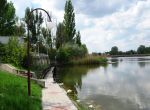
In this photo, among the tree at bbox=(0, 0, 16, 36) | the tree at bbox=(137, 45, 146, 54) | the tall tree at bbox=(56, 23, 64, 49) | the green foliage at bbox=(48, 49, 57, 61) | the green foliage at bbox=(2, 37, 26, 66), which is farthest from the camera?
the tree at bbox=(137, 45, 146, 54)

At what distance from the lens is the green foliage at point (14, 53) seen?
136 feet

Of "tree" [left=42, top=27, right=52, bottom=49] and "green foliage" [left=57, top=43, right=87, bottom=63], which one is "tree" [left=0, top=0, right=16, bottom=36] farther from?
"green foliage" [left=57, top=43, right=87, bottom=63]

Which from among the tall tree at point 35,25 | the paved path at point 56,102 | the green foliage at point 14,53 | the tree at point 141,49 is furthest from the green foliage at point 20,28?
the tree at point 141,49

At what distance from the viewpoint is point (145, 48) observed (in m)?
177

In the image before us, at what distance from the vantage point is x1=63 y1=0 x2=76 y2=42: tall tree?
87.7 metres

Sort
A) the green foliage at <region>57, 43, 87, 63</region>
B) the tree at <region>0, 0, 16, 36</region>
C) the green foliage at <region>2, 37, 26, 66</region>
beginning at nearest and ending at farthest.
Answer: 1. the green foliage at <region>2, 37, 26, 66</region>
2. the tree at <region>0, 0, 16, 36</region>
3. the green foliage at <region>57, 43, 87, 63</region>

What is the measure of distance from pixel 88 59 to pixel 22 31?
17.5m

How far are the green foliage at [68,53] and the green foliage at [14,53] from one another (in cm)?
4279

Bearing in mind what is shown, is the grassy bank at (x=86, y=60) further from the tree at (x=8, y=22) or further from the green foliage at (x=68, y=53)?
the tree at (x=8, y=22)

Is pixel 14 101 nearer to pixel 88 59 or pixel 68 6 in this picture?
pixel 88 59

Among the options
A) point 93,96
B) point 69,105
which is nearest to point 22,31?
point 93,96

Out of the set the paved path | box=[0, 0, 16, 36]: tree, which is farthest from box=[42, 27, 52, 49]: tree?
the paved path

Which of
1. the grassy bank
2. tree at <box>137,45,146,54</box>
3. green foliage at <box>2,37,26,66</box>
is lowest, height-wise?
the grassy bank

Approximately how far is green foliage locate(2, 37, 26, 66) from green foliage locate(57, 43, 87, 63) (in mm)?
42788
